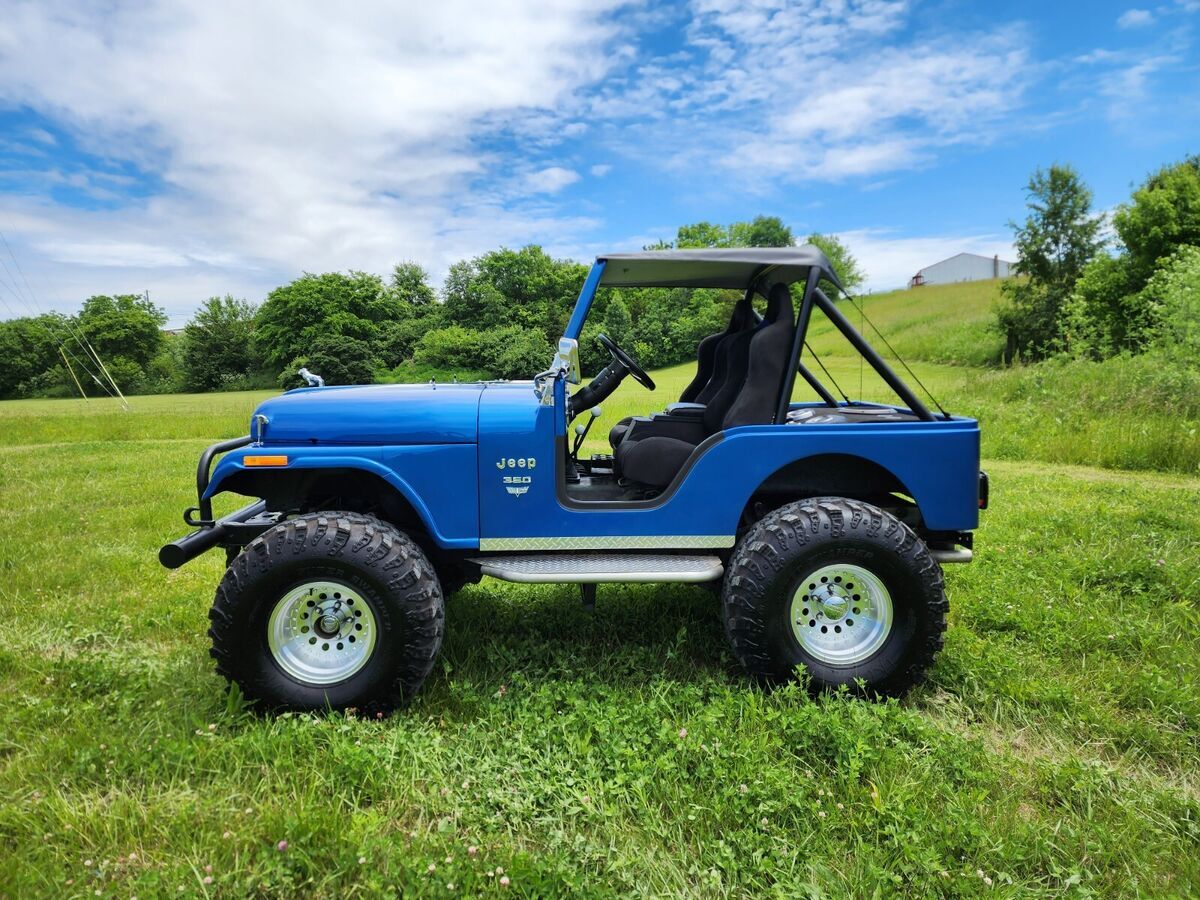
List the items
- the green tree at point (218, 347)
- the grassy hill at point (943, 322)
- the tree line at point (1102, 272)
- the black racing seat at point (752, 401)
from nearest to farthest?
the black racing seat at point (752, 401) < the tree line at point (1102, 272) < the grassy hill at point (943, 322) < the green tree at point (218, 347)

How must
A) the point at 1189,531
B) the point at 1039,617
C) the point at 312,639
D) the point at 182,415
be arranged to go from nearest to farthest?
the point at 312,639 → the point at 1039,617 → the point at 1189,531 → the point at 182,415

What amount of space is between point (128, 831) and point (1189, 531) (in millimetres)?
7040

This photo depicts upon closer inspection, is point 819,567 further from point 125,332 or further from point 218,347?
point 125,332

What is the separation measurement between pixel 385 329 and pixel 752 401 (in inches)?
657

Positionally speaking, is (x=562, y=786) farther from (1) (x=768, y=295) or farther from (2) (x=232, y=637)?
(1) (x=768, y=295)

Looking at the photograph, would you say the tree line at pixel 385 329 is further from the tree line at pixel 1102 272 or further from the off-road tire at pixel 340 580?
the tree line at pixel 1102 272

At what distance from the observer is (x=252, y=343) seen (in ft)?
A: 121

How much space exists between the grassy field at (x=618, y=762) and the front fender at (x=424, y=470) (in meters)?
0.82

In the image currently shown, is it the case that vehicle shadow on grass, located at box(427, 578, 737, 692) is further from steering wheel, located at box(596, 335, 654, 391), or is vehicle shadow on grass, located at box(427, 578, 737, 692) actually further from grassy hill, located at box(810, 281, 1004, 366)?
grassy hill, located at box(810, 281, 1004, 366)

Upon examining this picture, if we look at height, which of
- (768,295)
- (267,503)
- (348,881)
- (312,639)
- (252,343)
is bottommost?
(348,881)

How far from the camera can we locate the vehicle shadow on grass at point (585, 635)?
358 centimetres

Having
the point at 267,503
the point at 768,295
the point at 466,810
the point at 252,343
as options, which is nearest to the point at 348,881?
the point at 466,810

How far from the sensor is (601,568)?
3.27 m

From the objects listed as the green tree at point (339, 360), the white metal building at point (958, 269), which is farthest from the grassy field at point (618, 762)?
the white metal building at point (958, 269)
